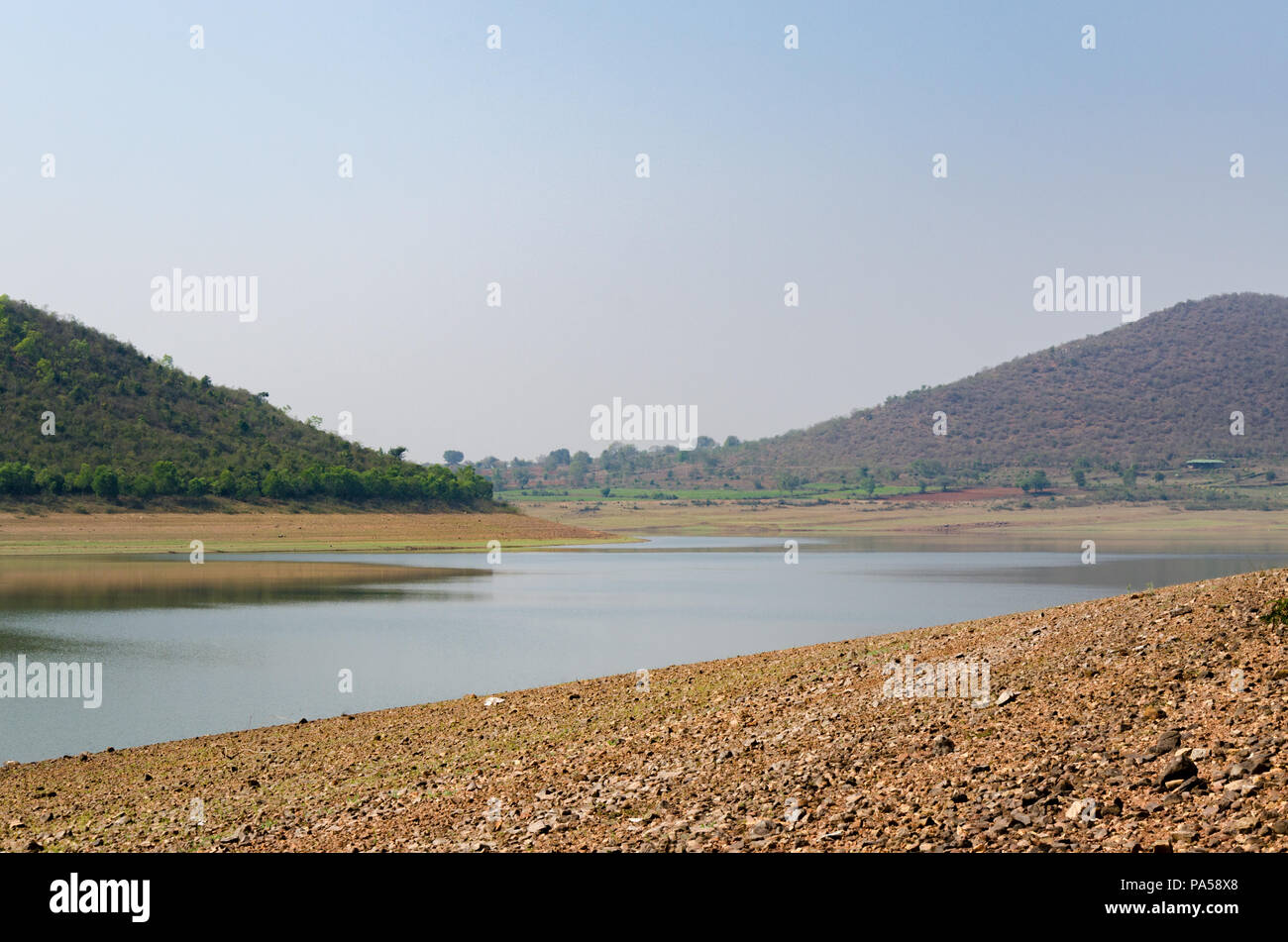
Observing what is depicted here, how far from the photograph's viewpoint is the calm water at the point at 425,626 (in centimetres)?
2044

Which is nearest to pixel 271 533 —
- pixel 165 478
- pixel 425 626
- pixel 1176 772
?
pixel 165 478

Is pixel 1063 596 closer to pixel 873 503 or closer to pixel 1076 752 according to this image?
pixel 1076 752

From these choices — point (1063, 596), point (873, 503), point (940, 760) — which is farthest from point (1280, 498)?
point (940, 760)

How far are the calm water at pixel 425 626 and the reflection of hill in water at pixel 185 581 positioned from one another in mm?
243

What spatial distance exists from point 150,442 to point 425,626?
7022cm

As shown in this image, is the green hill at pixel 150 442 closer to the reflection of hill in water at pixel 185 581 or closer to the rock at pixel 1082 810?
the reflection of hill in water at pixel 185 581

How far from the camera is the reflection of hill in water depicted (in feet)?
128

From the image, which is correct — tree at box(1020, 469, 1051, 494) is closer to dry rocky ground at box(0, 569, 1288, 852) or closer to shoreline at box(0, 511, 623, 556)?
shoreline at box(0, 511, 623, 556)

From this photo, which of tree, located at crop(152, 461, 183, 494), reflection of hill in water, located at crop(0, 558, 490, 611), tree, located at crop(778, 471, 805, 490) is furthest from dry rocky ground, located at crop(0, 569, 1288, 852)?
tree, located at crop(778, 471, 805, 490)

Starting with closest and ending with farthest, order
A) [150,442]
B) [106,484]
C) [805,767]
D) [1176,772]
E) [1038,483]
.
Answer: [1176,772] → [805,767] → [106,484] → [150,442] → [1038,483]

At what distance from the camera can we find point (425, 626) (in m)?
33.4

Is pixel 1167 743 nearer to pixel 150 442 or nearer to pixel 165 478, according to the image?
pixel 165 478

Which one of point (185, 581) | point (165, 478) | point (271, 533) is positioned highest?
point (165, 478)
